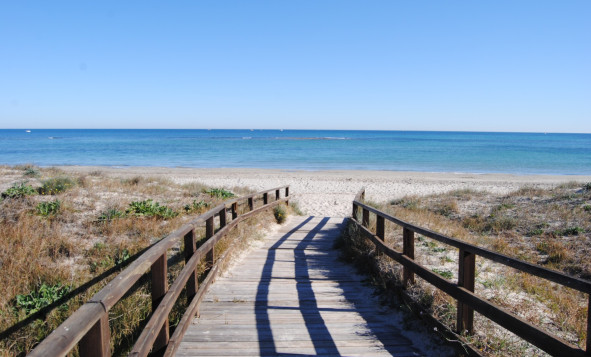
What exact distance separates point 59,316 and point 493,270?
5.78 meters

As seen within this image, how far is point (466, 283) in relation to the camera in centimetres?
380

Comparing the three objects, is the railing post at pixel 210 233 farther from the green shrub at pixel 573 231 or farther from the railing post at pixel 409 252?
the green shrub at pixel 573 231

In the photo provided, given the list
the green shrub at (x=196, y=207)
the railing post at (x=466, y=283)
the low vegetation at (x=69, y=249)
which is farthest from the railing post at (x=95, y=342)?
the green shrub at (x=196, y=207)

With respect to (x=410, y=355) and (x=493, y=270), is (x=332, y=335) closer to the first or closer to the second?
(x=410, y=355)

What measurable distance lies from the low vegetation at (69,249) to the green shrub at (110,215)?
21mm

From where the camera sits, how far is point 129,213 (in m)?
9.14

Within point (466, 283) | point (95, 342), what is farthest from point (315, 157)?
point (95, 342)

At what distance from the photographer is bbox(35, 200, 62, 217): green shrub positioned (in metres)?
8.83

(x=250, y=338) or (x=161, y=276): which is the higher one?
(x=161, y=276)

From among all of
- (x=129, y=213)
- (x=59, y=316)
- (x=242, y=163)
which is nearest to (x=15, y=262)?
(x=59, y=316)

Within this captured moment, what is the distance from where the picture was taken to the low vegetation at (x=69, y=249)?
462 centimetres

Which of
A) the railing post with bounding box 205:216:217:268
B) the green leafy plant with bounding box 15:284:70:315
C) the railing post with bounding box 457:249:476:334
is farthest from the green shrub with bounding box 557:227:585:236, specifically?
the green leafy plant with bounding box 15:284:70:315

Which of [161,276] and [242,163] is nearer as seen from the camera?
[161,276]

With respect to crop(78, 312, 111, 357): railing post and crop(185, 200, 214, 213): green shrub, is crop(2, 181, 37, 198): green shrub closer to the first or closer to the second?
crop(185, 200, 214, 213): green shrub
